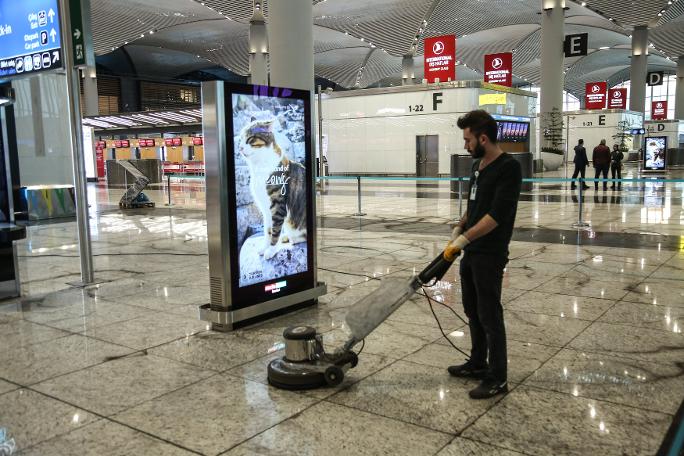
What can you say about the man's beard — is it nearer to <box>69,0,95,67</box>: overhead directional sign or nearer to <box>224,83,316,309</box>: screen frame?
<box>224,83,316,309</box>: screen frame

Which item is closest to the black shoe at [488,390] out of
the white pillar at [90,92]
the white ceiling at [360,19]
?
the white ceiling at [360,19]

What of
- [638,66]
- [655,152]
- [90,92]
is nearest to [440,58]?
[655,152]

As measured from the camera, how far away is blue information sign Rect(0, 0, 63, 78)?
7.18m

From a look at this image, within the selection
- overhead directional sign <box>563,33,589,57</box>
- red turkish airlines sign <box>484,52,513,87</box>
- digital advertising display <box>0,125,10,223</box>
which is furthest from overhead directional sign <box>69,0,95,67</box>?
red turkish airlines sign <box>484,52,513,87</box>

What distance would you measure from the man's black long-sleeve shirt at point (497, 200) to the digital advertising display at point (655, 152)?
1239 inches

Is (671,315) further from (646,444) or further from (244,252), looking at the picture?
(244,252)

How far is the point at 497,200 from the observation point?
142 inches

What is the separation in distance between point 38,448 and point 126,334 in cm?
214

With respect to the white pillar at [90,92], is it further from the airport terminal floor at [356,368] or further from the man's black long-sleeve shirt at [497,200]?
the man's black long-sleeve shirt at [497,200]

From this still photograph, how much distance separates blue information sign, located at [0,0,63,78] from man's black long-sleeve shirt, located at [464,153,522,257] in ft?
18.8

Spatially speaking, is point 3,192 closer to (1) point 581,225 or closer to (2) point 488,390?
(2) point 488,390

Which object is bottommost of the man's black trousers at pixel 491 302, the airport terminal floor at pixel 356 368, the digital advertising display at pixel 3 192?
the airport terminal floor at pixel 356 368

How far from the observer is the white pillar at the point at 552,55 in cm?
3122

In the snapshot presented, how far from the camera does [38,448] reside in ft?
10.5
